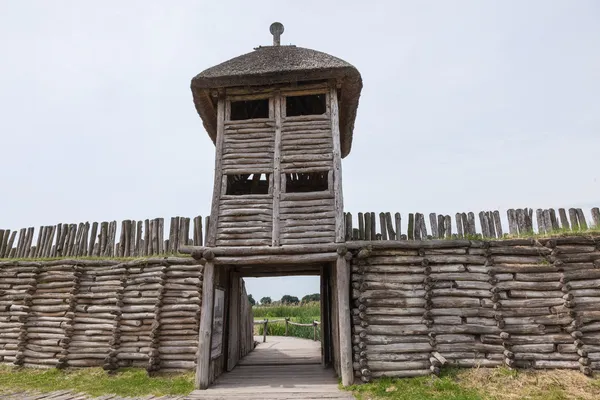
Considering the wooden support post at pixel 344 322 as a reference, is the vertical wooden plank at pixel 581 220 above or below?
above

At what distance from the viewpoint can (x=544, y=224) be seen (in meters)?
10.3

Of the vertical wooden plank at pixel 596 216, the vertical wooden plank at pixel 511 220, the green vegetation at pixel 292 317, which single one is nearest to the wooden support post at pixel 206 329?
the vertical wooden plank at pixel 511 220

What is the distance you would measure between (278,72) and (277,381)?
8.16 metres

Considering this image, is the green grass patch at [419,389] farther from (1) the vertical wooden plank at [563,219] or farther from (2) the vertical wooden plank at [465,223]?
(1) the vertical wooden plank at [563,219]

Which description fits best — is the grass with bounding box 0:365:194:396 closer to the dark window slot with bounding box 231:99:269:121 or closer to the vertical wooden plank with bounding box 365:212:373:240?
the vertical wooden plank with bounding box 365:212:373:240

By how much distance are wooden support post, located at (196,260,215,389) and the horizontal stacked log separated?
119cm

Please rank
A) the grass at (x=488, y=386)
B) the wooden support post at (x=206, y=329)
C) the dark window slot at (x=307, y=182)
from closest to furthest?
the grass at (x=488, y=386) → the wooden support post at (x=206, y=329) → the dark window slot at (x=307, y=182)

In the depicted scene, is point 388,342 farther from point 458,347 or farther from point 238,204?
point 238,204

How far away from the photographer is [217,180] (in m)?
10.4

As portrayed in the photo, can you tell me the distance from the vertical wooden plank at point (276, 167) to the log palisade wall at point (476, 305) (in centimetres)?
216

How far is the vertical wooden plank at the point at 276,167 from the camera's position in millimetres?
9688

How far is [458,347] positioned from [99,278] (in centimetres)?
1011

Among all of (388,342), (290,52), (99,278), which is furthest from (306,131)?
(99,278)

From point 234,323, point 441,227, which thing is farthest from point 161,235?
point 441,227
